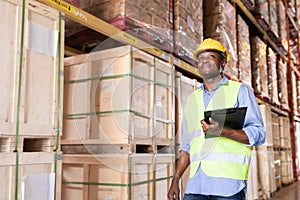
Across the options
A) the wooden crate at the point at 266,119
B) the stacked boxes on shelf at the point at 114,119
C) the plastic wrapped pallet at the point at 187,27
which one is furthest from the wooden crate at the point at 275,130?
the stacked boxes on shelf at the point at 114,119

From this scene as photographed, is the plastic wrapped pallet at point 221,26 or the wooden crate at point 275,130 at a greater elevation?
A: the plastic wrapped pallet at point 221,26

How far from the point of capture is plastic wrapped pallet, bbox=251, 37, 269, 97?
7602 mm

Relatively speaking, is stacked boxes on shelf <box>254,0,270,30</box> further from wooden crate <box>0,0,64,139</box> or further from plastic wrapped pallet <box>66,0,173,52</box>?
wooden crate <box>0,0,64,139</box>

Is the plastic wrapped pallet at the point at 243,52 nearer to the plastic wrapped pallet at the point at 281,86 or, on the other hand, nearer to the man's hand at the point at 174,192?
the plastic wrapped pallet at the point at 281,86

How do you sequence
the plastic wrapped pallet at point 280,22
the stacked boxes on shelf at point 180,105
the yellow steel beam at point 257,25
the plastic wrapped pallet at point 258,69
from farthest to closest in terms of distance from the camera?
the plastic wrapped pallet at point 280,22 → the plastic wrapped pallet at point 258,69 → the yellow steel beam at point 257,25 → the stacked boxes on shelf at point 180,105

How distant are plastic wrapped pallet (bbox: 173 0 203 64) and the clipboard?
2171 millimetres

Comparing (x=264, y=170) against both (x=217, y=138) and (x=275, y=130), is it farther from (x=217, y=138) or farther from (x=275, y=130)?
(x=217, y=138)

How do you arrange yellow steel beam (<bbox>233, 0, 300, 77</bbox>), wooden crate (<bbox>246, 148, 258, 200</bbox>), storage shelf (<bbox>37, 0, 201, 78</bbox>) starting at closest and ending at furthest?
storage shelf (<bbox>37, 0, 201, 78</bbox>) → wooden crate (<bbox>246, 148, 258, 200</bbox>) → yellow steel beam (<bbox>233, 0, 300, 77</bbox>)

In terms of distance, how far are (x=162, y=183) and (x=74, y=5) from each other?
189 cm

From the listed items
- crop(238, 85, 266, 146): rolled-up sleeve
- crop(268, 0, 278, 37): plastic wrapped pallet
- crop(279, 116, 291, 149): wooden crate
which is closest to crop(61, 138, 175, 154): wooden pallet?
crop(238, 85, 266, 146): rolled-up sleeve

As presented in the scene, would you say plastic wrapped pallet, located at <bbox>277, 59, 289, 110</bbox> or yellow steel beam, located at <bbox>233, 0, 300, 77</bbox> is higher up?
yellow steel beam, located at <bbox>233, 0, 300, 77</bbox>

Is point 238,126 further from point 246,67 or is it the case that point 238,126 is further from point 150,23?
point 246,67

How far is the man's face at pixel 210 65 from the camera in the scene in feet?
8.20

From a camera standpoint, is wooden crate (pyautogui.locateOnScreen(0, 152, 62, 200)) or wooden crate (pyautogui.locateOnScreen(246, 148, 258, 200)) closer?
wooden crate (pyautogui.locateOnScreen(0, 152, 62, 200))
